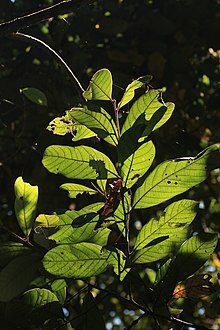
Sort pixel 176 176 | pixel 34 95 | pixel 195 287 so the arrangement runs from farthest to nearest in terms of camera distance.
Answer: pixel 34 95 → pixel 195 287 → pixel 176 176

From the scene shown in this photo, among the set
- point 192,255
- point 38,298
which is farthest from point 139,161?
point 38,298

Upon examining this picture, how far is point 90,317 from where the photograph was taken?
108 cm

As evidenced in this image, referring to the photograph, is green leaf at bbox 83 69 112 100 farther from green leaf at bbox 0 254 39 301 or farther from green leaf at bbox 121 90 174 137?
green leaf at bbox 0 254 39 301

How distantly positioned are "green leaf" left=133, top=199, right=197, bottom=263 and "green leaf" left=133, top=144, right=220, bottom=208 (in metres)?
0.03

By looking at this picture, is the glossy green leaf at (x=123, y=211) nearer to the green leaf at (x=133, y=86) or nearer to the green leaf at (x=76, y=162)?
the green leaf at (x=76, y=162)

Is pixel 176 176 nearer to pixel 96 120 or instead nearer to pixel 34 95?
pixel 96 120

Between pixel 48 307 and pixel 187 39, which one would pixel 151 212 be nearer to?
pixel 187 39

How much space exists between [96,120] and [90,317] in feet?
1.14

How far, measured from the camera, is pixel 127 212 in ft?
3.14

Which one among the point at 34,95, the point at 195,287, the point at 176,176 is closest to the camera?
the point at 176,176

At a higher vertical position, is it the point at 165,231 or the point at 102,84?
the point at 102,84

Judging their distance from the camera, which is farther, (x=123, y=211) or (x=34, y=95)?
(x=34, y=95)

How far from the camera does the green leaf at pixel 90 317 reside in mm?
1068

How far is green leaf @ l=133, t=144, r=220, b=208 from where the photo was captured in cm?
91
